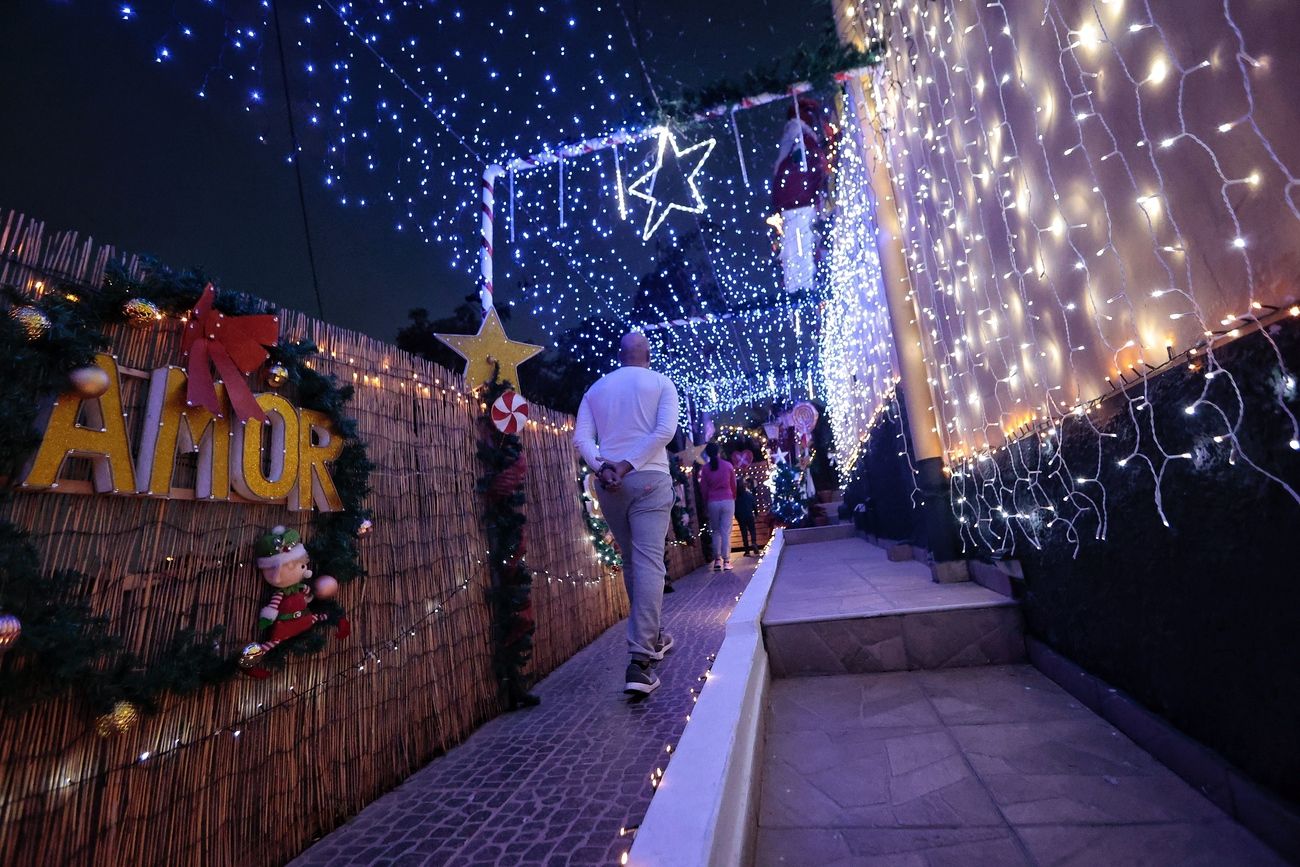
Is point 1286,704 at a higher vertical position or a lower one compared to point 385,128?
lower

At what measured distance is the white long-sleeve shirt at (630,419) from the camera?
3.09m

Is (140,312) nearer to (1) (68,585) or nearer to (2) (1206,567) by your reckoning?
(1) (68,585)

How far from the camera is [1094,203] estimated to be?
1.53m

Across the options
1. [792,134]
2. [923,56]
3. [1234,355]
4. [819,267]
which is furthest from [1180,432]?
[819,267]

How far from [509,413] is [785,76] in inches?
125

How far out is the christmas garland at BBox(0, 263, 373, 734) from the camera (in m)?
1.29

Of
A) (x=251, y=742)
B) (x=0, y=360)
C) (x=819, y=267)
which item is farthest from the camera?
(x=819, y=267)

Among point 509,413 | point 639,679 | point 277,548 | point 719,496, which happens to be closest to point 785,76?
point 509,413

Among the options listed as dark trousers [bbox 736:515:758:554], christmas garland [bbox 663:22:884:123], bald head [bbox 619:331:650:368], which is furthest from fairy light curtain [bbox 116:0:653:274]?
dark trousers [bbox 736:515:758:554]

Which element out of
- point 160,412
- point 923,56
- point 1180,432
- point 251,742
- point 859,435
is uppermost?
point 923,56

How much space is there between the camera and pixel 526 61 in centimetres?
487

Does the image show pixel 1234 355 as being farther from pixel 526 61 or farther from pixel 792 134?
pixel 792 134

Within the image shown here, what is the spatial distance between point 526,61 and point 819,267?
218 inches

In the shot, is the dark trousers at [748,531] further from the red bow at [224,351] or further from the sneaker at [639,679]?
the red bow at [224,351]
